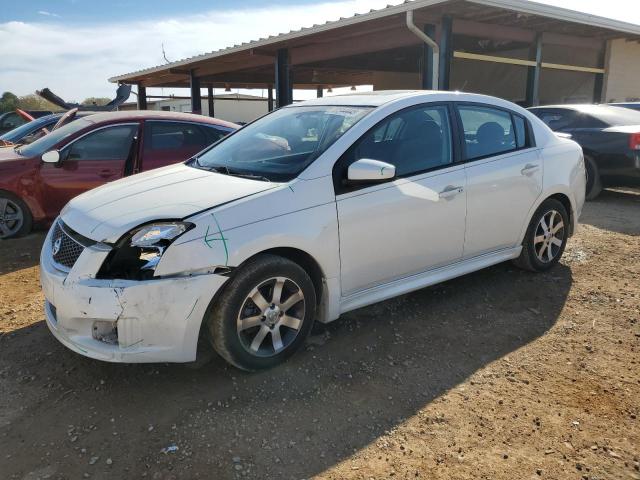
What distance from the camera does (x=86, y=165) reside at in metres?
6.25

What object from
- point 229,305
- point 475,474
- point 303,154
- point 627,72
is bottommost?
point 475,474

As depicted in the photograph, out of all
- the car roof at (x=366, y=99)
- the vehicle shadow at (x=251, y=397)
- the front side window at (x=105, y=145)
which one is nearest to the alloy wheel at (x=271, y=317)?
the vehicle shadow at (x=251, y=397)

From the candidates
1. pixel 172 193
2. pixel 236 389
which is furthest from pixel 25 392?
pixel 172 193

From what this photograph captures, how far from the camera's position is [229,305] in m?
2.96

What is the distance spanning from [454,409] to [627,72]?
1498cm

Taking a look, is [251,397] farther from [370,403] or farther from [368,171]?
[368,171]

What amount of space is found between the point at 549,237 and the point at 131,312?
373 centimetres

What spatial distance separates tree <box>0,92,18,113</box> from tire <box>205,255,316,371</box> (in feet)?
134

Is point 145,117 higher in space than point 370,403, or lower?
higher

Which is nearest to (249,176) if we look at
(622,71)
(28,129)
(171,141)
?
(171,141)

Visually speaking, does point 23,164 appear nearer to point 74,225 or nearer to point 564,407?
point 74,225

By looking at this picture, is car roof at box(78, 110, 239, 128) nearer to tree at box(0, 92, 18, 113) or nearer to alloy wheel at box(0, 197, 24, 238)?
alloy wheel at box(0, 197, 24, 238)

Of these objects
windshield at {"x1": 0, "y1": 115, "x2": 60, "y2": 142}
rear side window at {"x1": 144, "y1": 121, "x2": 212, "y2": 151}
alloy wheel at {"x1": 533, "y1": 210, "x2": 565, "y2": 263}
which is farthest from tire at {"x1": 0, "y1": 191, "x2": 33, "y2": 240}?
alloy wheel at {"x1": 533, "y1": 210, "x2": 565, "y2": 263}

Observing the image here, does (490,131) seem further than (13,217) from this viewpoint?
No
